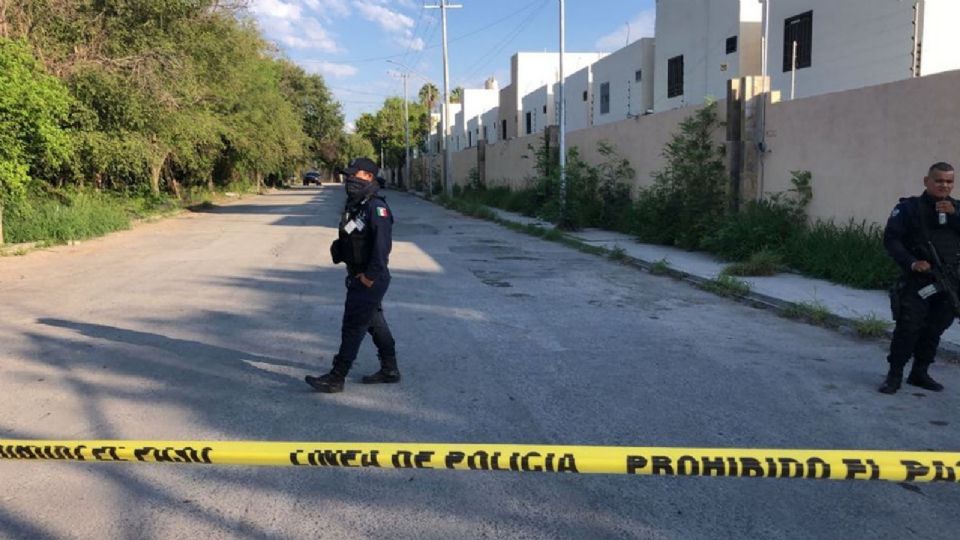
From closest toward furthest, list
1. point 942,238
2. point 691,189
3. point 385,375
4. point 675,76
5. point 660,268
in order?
point 942,238, point 385,375, point 660,268, point 691,189, point 675,76

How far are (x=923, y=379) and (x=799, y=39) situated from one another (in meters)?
15.5

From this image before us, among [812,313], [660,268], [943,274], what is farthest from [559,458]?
[660,268]

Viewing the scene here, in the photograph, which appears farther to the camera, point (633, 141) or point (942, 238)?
point (633, 141)

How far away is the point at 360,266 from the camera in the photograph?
567cm

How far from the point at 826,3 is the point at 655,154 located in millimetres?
5325

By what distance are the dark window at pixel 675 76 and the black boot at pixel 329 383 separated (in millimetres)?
21073

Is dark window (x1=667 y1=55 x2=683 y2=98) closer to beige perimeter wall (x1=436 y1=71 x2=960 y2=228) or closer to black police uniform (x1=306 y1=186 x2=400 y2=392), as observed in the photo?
beige perimeter wall (x1=436 y1=71 x2=960 y2=228)

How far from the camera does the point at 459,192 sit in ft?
143

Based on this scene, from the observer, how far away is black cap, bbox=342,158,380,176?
5699 mm

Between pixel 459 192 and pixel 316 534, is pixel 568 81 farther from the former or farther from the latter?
pixel 316 534

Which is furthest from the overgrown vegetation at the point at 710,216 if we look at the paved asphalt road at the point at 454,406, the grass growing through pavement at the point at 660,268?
the paved asphalt road at the point at 454,406

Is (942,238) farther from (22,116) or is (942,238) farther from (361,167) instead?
(22,116)

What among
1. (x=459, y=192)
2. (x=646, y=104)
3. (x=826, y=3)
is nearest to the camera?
(x=826, y=3)

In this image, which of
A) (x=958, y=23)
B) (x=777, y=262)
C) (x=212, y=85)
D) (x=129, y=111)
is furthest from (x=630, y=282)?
(x=212, y=85)
